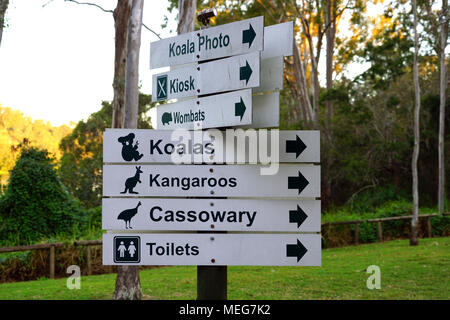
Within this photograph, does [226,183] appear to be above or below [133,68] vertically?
below

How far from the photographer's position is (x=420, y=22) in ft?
75.5

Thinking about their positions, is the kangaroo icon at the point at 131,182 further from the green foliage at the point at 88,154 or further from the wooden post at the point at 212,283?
the green foliage at the point at 88,154

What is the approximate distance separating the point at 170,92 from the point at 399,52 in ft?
71.8

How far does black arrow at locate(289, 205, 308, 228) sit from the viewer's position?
136 inches

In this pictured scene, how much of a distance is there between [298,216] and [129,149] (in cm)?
121

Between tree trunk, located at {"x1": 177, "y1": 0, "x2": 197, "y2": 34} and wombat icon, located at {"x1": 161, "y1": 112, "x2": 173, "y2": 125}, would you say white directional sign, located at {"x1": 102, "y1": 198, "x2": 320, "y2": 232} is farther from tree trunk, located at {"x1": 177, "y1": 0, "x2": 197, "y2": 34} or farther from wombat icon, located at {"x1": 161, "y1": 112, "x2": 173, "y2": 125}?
tree trunk, located at {"x1": 177, "y1": 0, "x2": 197, "y2": 34}

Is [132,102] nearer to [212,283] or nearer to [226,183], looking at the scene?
[226,183]

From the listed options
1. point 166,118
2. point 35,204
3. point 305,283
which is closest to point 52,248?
point 35,204

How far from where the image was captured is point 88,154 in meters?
33.3

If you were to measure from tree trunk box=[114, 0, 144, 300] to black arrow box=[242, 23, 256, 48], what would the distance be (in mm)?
6087

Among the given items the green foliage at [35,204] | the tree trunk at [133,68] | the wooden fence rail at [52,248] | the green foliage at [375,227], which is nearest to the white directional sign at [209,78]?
the tree trunk at [133,68]

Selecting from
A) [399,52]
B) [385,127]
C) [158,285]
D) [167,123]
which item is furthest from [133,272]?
[385,127]

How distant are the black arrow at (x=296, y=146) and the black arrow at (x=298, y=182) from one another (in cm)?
15

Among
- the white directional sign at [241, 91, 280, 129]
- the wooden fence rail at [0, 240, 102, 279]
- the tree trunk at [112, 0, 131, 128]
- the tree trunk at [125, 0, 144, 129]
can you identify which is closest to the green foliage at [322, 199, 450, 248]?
the wooden fence rail at [0, 240, 102, 279]
